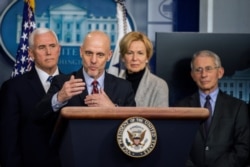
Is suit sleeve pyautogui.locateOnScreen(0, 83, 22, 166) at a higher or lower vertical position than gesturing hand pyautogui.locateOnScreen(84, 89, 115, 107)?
lower

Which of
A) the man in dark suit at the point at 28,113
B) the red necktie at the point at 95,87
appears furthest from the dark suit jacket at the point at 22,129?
the red necktie at the point at 95,87

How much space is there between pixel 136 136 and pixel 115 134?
63 millimetres

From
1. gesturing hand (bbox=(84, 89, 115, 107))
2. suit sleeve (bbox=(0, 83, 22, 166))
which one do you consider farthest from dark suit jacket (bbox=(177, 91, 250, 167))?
gesturing hand (bbox=(84, 89, 115, 107))

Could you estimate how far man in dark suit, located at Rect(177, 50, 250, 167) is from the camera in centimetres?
305

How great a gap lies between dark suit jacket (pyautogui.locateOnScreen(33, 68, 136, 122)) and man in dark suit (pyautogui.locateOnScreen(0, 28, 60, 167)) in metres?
0.59

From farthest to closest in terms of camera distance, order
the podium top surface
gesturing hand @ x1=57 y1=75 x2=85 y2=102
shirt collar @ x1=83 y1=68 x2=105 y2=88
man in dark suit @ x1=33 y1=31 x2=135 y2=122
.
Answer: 1. shirt collar @ x1=83 y1=68 x2=105 y2=88
2. man in dark suit @ x1=33 y1=31 x2=135 y2=122
3. gesturing hand @ x1=57 y1=75 x2=85 y2=102
4. the podium top surface

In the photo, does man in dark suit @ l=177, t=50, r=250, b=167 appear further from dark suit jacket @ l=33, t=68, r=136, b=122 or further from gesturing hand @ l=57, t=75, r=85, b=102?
gesturing hand @ l=57, t=75, r=85, b=102

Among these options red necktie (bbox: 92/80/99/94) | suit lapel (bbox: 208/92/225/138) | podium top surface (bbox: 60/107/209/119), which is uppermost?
red necktie (bbox: 92/80/99/94)

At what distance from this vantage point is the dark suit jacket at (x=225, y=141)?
3.04m

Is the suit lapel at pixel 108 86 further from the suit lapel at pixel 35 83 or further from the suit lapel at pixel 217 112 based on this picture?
the suit lapel at pixel 217 112

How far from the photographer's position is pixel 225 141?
3.08 meters

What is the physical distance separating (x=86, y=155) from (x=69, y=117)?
117mm

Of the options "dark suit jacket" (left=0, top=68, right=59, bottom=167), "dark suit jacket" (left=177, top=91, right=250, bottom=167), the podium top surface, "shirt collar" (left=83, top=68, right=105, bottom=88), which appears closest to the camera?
the podium top surface

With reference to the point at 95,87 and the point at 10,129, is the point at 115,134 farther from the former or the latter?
the point at 10,129
